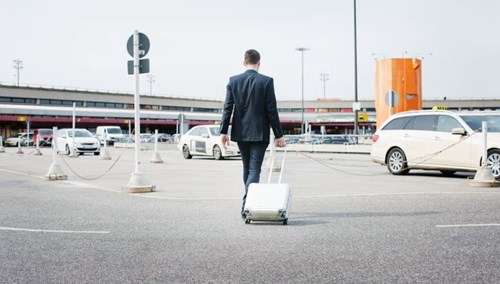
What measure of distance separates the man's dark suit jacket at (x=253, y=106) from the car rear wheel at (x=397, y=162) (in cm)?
887

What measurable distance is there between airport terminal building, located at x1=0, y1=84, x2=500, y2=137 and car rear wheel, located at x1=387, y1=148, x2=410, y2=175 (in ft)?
155

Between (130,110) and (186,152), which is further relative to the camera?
(130,110)

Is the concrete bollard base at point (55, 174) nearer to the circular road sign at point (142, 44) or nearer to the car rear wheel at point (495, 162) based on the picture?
the circular road sign at point (142, 44)

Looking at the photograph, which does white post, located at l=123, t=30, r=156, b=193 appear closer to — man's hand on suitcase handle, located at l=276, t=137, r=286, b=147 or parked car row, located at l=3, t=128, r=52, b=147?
man's hand on suitcase handle, located at l=276, t=137, r=286, b=147

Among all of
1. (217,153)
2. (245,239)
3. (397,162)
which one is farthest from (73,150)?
(245,239)

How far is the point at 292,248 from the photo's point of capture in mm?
5473

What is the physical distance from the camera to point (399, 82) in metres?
24.8

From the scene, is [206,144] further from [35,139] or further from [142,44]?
[35,139]

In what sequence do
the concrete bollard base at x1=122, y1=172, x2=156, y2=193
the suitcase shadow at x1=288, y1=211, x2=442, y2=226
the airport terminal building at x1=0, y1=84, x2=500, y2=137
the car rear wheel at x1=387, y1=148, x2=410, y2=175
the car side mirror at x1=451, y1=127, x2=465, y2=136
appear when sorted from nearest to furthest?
the suitcase shadow at x1=288, y1=211, x2=442, y2=226, the concrete bollard base at x1=122, y1=172, x2=156, y2=193, the car side mirror at x1=451, y1=127, x2=465, y2=136, the car rear wheel at x1=387, y1=148, x2=410, y2=175, the airport terminal building at x1=0, y1=84, x2=500, y2=137

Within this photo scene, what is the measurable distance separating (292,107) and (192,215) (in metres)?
104

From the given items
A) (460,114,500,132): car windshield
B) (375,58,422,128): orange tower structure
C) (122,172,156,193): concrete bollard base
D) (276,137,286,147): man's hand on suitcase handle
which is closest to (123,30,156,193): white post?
(122,172,156,193): concrete bollard base

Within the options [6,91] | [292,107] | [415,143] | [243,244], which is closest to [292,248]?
[243,244]

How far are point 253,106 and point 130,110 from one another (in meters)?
85.7

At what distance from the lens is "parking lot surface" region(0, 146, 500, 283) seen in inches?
177
